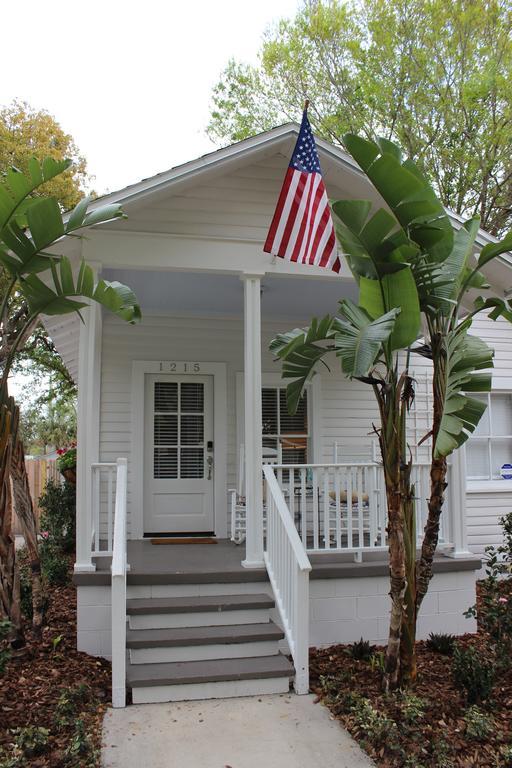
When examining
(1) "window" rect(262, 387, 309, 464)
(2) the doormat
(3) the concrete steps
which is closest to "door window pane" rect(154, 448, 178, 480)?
(2) the doormat

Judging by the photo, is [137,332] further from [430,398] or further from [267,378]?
[430,398]

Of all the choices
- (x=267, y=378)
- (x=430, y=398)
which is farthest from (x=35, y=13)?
(x=430, y=398)

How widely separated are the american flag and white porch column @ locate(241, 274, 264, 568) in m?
0.72

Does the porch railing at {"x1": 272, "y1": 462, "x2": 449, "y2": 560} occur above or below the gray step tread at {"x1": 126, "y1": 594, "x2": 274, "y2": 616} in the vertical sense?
above

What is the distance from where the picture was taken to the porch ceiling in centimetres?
687

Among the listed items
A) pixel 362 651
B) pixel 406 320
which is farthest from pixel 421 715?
pixel 406 320

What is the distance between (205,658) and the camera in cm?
503

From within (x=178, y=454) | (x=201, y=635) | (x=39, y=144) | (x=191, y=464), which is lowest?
(x=201, y=635)

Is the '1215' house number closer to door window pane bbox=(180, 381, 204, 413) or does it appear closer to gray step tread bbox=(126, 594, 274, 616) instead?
door window pane bbox=(180, 381, 204, 413)

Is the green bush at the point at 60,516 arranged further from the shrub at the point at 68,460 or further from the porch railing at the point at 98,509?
the porch railing at the point at 98,509

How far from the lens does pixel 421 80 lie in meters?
15.6

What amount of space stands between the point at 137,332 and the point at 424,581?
5009 mm

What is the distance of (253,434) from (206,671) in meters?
2.12

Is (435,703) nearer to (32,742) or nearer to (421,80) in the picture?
(32,742)
